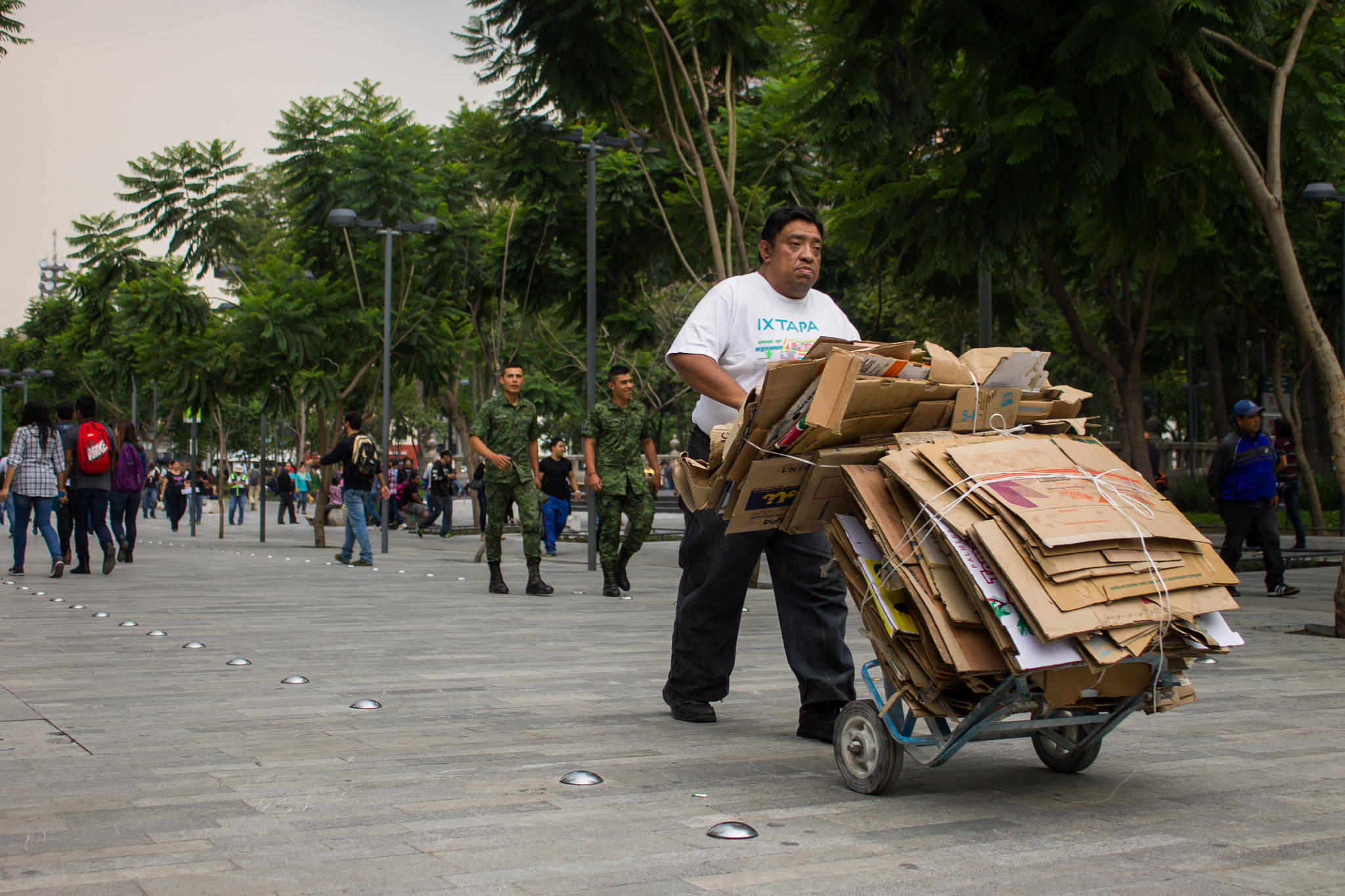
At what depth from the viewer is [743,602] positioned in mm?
4875

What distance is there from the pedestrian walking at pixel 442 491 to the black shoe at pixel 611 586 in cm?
1652

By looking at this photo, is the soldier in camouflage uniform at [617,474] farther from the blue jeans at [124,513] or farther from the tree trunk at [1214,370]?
the tree trunk at [1214,370]

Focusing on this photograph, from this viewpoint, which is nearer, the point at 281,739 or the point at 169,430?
the point at 281,739

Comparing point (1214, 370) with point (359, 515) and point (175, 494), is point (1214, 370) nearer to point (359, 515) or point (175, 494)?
point (359, 515)

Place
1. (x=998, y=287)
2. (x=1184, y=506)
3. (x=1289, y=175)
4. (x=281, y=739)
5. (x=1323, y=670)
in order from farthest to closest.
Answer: (x=1184, y=506) < (x=998, y=287) < (x=1289, y=175) < (x=1323, y=670) < (x=281, y=739)

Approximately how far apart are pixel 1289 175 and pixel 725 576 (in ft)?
31.3

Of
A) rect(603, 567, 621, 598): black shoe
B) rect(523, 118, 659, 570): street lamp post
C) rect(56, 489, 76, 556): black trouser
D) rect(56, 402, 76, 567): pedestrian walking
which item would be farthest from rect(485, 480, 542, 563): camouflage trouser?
rect(56, 489, 76, 556): black trouser

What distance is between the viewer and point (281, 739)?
4629 millimetres

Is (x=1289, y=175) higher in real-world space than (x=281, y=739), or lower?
higher

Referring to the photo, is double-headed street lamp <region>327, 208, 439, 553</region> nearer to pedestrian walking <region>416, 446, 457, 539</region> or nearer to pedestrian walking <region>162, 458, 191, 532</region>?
pedestrian walking <region>416, 446, 457, 539</region>

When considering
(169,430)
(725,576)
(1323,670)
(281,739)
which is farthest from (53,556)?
(169,430)

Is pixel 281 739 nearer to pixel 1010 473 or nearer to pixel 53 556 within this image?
pixel 1010 473

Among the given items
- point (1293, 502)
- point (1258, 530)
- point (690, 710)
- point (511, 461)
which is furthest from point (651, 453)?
point (1293, 502)

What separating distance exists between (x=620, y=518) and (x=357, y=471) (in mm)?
5142
